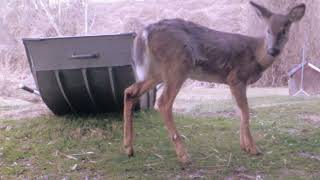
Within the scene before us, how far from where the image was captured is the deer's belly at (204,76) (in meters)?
4.69

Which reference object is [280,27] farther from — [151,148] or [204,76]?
[151,148]

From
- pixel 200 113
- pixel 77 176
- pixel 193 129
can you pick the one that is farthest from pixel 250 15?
pixel 77 176

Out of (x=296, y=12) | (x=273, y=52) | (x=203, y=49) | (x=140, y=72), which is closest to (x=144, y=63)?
(x=140, y=72)

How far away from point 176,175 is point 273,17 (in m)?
1.76

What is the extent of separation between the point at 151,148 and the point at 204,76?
84cm

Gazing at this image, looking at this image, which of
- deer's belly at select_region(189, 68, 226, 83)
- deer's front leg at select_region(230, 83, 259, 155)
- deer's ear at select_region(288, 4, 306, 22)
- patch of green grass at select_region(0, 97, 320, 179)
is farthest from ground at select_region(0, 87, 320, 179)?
deer's ear at select_region(288, 4, 306, 22)

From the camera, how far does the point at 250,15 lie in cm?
1224

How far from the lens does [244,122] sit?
4652 millimetres

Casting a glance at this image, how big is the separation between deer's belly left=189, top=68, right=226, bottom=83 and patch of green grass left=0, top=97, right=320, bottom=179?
62cm

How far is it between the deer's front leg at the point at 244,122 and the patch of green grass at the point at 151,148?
87 millimetres

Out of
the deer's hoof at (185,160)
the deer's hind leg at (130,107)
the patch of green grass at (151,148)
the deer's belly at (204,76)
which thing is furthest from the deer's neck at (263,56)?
the deer's hoof at (185,160)

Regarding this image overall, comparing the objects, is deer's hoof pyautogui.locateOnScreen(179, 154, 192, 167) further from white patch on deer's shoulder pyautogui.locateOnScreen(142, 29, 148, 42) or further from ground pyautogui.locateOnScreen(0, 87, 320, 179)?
white patch on deer's shoulder pyautogui.locateOnScreen(142, 29, 148, 42)

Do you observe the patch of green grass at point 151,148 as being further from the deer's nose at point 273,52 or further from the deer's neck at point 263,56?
the deer's nose at point 273,52

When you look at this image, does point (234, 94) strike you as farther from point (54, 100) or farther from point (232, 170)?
point (54, 100)
